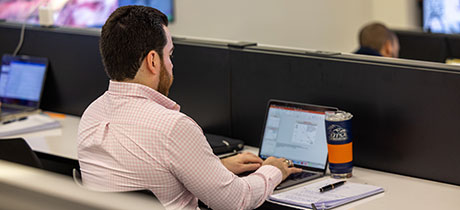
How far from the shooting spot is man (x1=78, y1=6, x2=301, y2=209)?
5.14 feet

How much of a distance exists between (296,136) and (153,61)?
0.69m

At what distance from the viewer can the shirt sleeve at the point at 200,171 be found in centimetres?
156

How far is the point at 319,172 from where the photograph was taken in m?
2.10

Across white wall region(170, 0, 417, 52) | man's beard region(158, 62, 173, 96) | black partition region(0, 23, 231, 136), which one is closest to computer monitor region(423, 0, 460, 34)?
white wall region(170, 0, 417, 52)

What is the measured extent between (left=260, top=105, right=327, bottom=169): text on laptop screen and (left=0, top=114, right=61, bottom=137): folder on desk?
1123 millimetres

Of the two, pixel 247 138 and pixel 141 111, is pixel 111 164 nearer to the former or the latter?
pixel 141 111

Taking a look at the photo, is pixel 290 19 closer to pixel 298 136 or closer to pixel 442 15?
pixel 442 15

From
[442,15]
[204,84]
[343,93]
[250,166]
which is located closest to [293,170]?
[250,166]

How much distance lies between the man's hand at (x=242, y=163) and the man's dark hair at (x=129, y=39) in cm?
52

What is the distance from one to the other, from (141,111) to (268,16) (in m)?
4.02

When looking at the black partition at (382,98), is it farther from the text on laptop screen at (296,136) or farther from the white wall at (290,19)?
the white wall at (290,19)

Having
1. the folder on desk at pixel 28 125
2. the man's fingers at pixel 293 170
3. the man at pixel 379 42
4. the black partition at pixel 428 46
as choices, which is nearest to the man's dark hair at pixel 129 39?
the man's fingers at pixel 293 170

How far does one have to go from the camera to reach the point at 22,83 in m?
3.13

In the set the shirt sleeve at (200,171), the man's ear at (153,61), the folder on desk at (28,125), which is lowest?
the folder on desk at (28,125)
